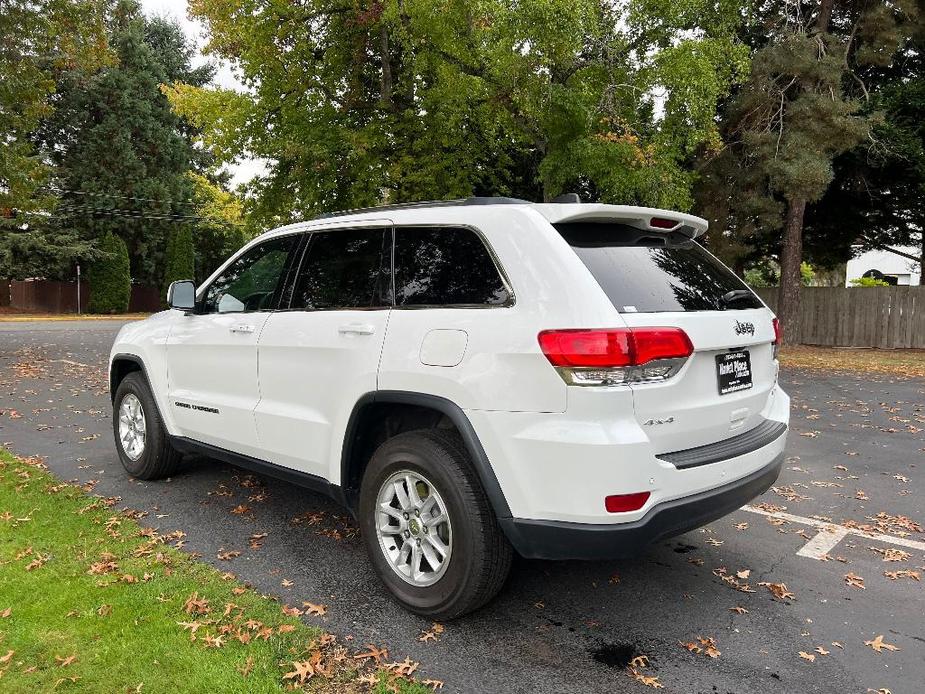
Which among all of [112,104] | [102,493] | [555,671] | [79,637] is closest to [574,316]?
[555,671]

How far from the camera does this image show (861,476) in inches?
233

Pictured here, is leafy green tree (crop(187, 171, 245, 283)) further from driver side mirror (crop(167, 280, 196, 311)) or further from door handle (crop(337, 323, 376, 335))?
door handle (crop(337, 323, 376, 335))

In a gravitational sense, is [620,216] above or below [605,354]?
above

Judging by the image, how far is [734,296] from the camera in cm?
352

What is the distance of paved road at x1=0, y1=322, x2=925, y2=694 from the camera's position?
2906 mm

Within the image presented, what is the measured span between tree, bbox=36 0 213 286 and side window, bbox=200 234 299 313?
3553 cm

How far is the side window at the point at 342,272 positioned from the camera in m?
3.66

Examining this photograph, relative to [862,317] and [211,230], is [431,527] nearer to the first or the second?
[862,317]

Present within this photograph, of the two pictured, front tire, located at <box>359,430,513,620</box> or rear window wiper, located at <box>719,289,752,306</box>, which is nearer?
front tire, located at <box>359,430,513,620</box>

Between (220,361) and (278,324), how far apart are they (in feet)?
2.31

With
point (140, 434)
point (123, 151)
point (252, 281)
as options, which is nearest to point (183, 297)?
point (252, 281)

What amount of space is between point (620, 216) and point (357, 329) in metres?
1.41

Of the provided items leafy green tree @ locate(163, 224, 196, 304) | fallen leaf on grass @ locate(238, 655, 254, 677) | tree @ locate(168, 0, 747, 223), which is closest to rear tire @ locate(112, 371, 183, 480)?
fallen leaf on grass @ locate(238, 655, 254, 677)

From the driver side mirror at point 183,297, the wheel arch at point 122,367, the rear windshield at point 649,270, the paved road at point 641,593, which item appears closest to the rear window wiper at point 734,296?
the rear windshield at point 649,270
